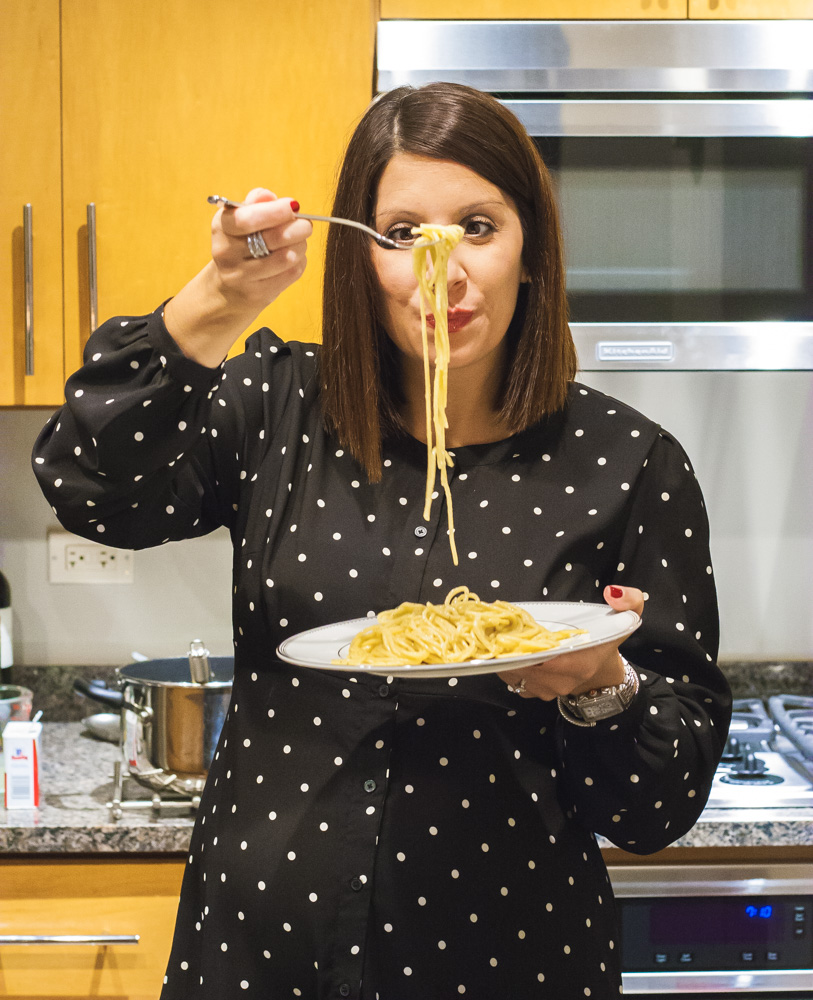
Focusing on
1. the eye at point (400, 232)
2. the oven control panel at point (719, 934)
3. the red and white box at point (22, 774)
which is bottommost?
the oven control panel at point (719, 934)

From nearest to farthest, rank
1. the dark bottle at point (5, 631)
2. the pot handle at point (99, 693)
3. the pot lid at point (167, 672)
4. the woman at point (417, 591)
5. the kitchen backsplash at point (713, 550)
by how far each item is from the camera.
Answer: the woman at point (417, 591) < the pot lid at point (167, 672) < the pot handle at point (99, 693) < the dark bottle at point (5, 631) < the kitchen backsplash at point (713, 550)

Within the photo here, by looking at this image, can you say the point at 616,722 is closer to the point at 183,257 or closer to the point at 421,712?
the point at 421,712

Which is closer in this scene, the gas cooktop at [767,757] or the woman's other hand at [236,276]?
the woman's other hand at [236,276]

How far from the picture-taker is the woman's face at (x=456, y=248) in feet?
3.68

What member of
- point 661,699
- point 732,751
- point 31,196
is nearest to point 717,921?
point 732,751

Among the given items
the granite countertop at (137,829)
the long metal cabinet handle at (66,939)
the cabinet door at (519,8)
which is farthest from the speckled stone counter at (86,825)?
the cabinet door at (519,8)

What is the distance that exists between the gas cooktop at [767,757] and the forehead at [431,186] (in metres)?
1.14

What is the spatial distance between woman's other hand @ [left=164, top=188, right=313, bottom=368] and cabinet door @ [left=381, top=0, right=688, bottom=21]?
3.65 feet

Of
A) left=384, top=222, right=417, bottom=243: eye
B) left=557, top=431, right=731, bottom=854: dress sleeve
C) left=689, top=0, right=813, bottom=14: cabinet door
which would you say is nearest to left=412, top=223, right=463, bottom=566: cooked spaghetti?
left=384, top=222, right=417, bottom=243: eye

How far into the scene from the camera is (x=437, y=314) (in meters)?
1.06

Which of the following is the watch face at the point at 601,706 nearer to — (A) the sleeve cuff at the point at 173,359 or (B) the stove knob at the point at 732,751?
(A) the sleeve cuff at the point at 173,359

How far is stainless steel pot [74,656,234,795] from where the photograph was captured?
172 centimetres

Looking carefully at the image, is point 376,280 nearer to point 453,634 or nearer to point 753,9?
point 453,634

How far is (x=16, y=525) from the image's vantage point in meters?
2.35
